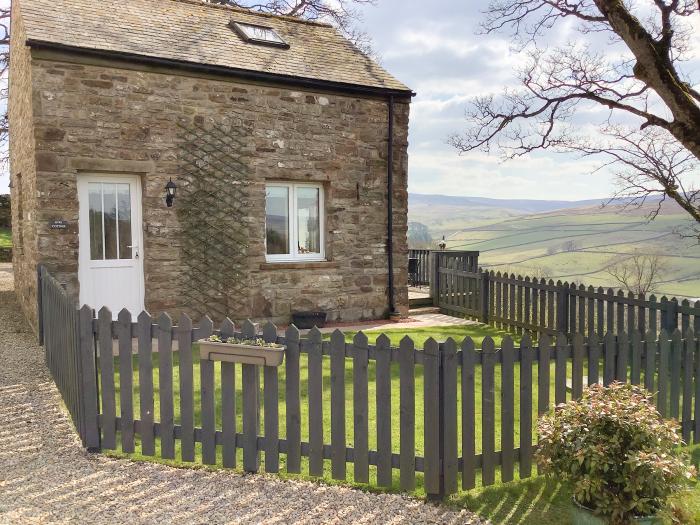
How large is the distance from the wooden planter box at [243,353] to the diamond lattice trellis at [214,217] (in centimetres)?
555

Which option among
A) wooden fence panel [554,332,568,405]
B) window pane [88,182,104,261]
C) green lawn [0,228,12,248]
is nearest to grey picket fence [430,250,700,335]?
wooden fence panel [554,332,568,405]

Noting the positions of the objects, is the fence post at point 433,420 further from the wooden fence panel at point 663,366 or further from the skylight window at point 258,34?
the skylight window at point 258,34

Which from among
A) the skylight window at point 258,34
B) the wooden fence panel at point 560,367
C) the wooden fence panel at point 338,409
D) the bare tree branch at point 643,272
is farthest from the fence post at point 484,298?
the bare tree branch at point 643,272

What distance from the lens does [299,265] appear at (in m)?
10.8

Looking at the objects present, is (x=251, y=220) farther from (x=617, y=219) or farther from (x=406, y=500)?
(x=617, y=219)

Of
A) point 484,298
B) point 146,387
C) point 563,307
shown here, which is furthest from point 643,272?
point 146,387

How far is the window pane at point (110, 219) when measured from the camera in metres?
9.38

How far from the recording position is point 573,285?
31.6 feet

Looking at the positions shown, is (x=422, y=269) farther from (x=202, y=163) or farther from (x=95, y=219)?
(x=95, y=219)

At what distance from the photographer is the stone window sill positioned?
1054 centimetres

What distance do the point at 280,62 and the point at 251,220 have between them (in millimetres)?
3132

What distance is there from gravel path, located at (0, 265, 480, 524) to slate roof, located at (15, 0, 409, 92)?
6554mm

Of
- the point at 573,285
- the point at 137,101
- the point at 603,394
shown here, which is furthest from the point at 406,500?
the point at 137,101

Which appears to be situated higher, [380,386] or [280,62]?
[280,62]
